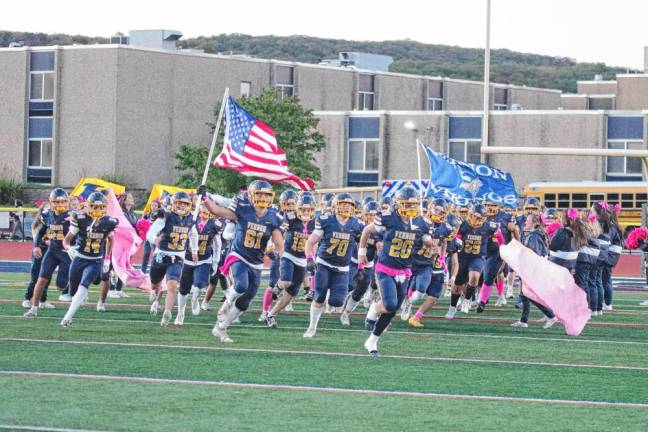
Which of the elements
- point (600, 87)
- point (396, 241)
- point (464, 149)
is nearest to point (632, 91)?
point (600, 87)

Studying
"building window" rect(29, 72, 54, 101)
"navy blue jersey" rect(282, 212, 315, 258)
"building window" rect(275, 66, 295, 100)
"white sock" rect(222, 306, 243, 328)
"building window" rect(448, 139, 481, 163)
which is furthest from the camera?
"building window" rect(275, 66, 295, 100)

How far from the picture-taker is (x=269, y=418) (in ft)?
33.7

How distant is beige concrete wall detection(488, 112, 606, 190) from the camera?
56.6 metres

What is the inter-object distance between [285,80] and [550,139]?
14952 millimetres

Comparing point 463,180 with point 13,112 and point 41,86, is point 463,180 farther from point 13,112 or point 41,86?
point 13,112

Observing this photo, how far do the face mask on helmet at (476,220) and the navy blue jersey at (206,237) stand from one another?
142 inches

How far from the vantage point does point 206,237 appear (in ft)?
61.3

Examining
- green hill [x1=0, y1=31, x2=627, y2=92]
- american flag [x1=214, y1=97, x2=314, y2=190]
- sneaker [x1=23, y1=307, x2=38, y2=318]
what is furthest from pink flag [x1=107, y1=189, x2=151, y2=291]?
green hill [x1=0, y1=31, x2=627, y2=92]

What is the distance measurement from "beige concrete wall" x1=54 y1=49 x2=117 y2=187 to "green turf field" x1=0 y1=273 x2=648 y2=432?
41879 mm

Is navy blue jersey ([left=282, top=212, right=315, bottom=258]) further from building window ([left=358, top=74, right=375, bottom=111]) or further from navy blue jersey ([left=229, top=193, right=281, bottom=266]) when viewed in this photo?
building window ([left=358, top=74, right=375, bottom=111])

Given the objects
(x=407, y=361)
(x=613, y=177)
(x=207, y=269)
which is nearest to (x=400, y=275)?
(x=407, y=361)

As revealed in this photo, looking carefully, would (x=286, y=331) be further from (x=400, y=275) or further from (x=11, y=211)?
(x=11, y=211)

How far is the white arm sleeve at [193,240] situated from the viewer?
1780 centimetres

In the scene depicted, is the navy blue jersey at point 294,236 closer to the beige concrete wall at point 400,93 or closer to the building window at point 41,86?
the building window at point 41,86
